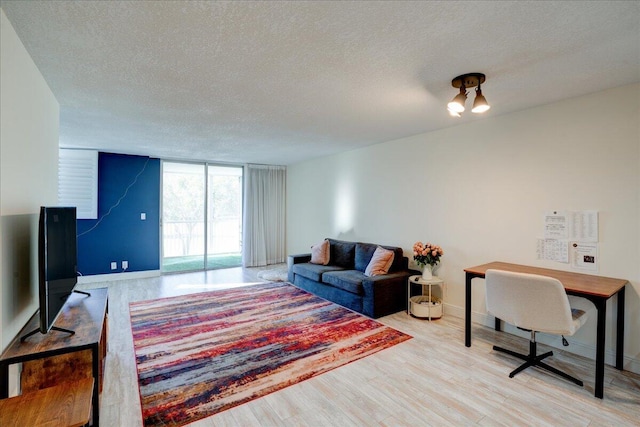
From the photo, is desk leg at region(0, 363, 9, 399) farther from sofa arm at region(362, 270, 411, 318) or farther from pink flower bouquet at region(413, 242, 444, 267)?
pink flower bouquet at region(413, 242, 444, 267)

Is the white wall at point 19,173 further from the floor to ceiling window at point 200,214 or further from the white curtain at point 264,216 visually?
the white curtain at point 264,216

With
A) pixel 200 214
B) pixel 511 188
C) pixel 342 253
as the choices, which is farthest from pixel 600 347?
pixel 200 214

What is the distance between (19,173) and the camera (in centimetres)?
197

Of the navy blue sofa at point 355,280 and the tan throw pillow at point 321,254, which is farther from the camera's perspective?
the tan throw pillow at point 321,254

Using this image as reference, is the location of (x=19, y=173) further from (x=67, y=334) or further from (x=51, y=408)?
(x=51, y=408)

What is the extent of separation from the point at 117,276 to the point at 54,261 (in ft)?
14.2

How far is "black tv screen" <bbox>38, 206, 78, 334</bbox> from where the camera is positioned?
1842 mm

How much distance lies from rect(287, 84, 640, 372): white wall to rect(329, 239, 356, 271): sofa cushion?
1.09ft

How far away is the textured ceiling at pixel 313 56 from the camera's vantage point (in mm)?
1630

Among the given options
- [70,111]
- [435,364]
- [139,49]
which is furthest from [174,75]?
[435,364]

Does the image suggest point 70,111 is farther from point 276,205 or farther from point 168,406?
point 276,205

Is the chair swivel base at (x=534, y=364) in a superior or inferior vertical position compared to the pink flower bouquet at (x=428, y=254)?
inferior

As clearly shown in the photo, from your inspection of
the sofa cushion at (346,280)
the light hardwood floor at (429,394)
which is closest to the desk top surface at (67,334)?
the light hardwood floor at (429,394)

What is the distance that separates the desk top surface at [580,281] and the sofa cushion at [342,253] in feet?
7.46
